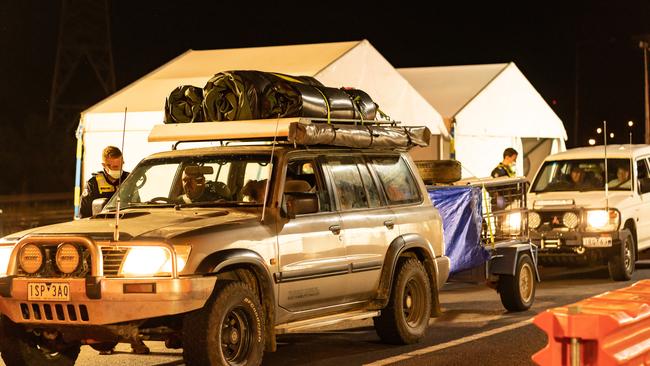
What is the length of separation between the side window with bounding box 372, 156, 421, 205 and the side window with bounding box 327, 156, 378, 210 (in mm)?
244

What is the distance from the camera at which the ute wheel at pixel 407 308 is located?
33.5ft

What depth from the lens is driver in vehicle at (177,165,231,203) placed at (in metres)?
9.21

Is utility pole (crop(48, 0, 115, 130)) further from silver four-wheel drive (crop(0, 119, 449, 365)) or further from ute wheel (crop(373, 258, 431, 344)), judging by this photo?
silver four-wheel drive (crop(0, 119, 449, 365))

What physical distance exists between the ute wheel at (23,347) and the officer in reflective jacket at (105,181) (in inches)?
124

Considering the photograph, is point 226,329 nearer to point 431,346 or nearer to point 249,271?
point 249,271

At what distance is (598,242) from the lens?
16297 millimetres

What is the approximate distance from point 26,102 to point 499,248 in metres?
74.3

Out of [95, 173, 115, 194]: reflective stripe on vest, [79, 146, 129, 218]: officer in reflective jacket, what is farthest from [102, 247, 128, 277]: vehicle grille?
[95, 173, 115, 194]: reflective stripe on vest

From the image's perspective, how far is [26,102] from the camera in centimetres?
8269

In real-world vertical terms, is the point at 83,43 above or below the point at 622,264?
above

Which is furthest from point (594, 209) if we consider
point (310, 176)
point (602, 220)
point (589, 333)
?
point (589, 333)

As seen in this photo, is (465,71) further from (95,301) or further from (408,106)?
(95,301)

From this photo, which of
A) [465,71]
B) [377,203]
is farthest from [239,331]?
[465,71]

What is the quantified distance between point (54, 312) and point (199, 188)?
182 cm
